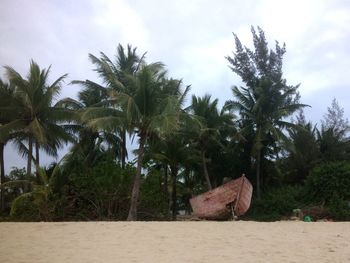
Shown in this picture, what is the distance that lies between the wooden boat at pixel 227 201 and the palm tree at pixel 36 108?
28.0ft

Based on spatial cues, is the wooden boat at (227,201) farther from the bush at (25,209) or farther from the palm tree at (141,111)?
the bush at (25,209)

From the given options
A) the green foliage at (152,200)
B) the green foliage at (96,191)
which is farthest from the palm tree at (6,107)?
the green foliage at (152,200)

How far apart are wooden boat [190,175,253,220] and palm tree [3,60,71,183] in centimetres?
853

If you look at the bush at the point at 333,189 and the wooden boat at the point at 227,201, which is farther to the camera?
the wooden boat at the point at 227,201

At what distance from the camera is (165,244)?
964 cm

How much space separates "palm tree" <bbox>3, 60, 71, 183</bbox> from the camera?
69.2ft

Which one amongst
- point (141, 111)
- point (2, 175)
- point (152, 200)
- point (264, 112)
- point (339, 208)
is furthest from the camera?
point (264, 112)

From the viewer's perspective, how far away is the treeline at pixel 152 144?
59.5 feet

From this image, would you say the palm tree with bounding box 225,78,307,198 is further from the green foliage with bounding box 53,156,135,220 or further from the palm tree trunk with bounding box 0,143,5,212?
the palm tree trunk with bounding box 0,143,5,212

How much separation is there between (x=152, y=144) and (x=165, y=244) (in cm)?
1217

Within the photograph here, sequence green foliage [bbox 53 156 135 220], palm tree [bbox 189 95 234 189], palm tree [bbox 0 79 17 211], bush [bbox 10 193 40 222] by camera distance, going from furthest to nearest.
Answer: palm tree [bbox 189 95 234 189] < palm tree [bbox 0 79 17 211] < green foliage [bbox 53 156 135 220] < bush [bbox 10 193 40 222]

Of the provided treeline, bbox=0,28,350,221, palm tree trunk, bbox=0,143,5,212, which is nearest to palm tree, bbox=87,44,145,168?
treeline, bbox=0,28,350,221

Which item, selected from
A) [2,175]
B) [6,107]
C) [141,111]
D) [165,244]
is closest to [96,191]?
[141,111]

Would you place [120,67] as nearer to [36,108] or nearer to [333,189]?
[36,108]
